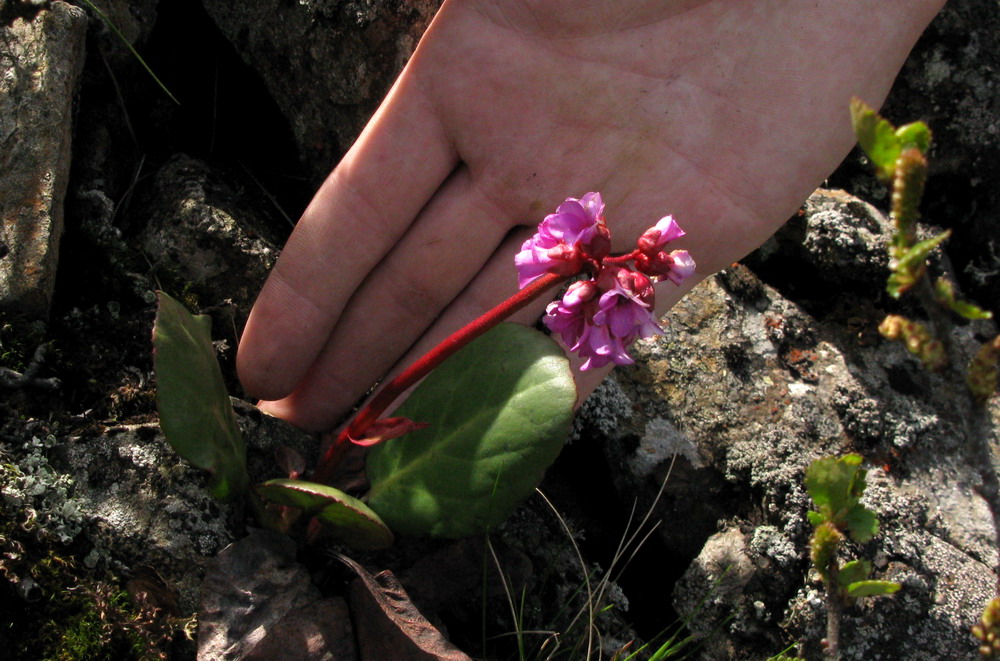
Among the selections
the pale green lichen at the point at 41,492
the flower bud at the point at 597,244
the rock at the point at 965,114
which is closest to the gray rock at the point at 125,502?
the pale green lichen at the point at 41,492

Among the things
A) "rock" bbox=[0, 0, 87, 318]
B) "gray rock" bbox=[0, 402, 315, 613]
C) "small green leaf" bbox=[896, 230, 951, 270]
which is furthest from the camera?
"rock" bbox=[0, 0, 87, 318]

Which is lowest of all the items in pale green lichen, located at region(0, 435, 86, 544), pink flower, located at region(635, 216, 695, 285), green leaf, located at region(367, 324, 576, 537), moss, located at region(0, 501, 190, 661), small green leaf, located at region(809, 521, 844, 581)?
moss, located at region(0, 501, 190, 661)

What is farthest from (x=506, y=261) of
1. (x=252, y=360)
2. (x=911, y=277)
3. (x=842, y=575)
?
(x=911, y=277)

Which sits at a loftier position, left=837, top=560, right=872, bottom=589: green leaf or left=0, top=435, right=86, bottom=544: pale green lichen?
left=837, top=560, right=872, bottom=589: green leaf

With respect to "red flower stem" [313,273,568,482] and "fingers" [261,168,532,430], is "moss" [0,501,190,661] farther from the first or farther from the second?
"fingers" [261,168,532,430]

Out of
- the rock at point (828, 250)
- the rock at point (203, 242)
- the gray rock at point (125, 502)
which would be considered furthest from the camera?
the rock at point (828, 250)

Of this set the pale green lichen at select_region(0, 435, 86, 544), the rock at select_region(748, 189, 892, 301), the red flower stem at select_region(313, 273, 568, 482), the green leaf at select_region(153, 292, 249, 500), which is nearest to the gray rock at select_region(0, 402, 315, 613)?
the pale green lichen at select_region(0, 435, 86, 544)

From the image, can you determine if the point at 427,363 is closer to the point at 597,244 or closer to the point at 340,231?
the point at 597,244

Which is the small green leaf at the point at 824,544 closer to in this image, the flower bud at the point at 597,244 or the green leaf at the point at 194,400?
the flower bud at the point at 597,244
